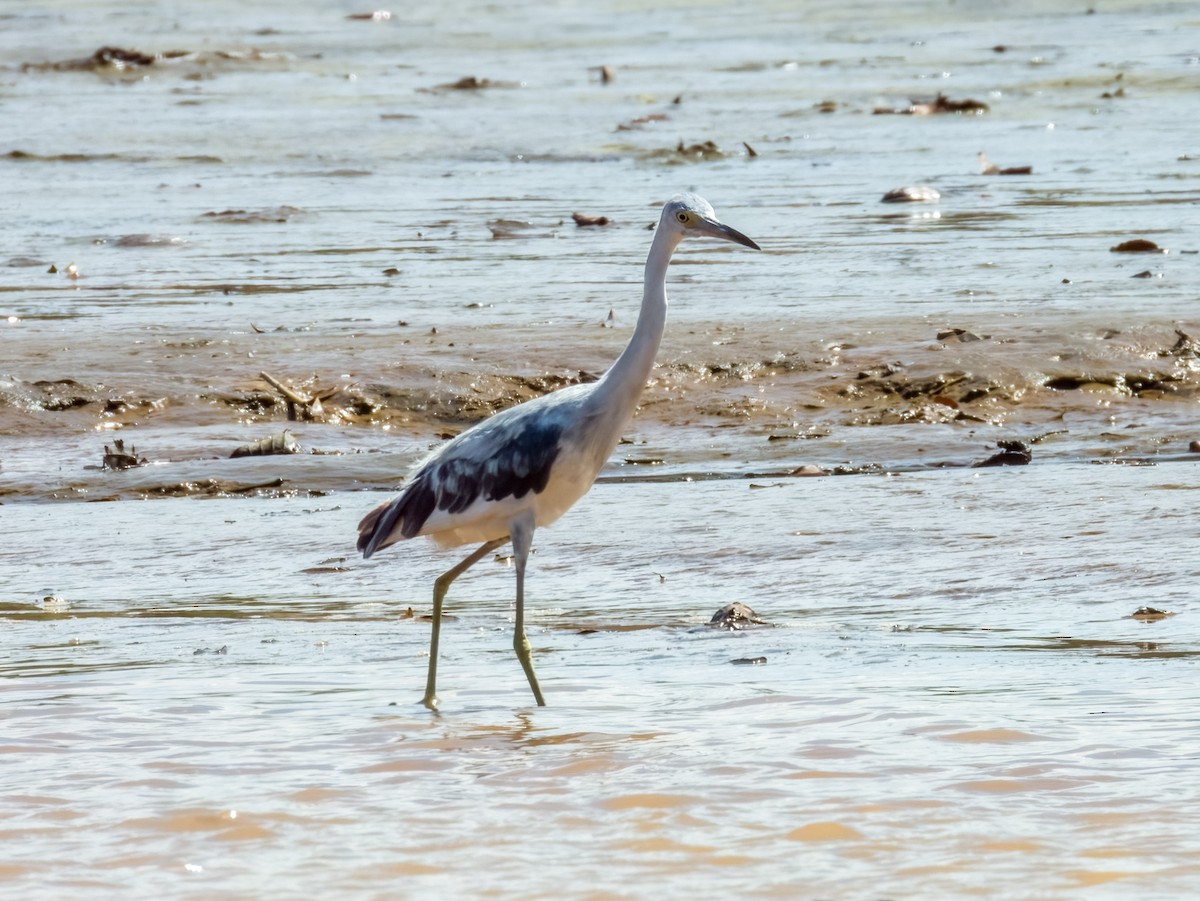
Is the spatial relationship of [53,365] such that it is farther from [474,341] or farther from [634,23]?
[634,23]

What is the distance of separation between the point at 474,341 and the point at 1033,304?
3.16m

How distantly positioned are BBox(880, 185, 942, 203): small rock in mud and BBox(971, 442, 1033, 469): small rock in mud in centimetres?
669

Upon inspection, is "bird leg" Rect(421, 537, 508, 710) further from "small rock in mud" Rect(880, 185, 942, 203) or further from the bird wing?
"small rock in mud" Rect(880, 185, 942, 203)

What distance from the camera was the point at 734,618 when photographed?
6.69m

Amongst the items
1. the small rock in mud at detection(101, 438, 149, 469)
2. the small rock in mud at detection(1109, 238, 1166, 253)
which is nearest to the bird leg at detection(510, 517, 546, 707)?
the small rock in mud at detection(101, 438, 149, 469)

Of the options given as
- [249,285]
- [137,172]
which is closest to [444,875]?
[249,285]

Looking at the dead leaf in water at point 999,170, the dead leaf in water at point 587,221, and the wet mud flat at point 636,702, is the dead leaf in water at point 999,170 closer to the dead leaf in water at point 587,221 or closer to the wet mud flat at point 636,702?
the dead leaf in water at point 587,221

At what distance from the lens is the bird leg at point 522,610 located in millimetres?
6156

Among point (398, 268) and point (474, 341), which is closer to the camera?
point (474, 341)

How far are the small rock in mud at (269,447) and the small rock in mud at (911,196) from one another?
7.25m

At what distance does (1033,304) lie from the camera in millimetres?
11531

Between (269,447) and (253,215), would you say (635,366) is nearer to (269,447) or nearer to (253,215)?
(269,447)

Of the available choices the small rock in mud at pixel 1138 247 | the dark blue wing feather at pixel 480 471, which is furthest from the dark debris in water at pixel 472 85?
the dark blue wing feather at pixel 480 471

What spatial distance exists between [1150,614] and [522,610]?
1.98 m
